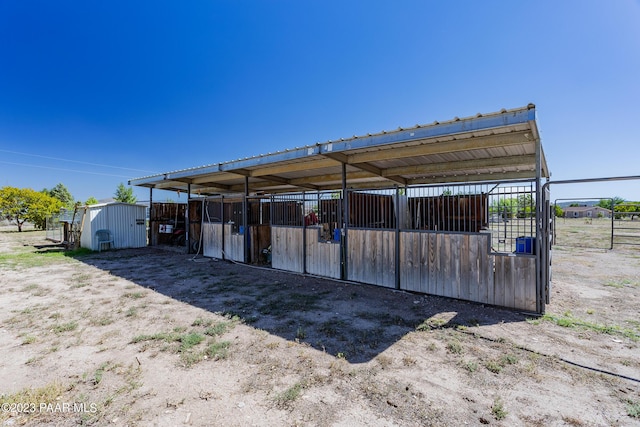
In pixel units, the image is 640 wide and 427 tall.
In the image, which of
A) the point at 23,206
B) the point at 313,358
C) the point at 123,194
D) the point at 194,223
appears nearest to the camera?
the point at 313,358

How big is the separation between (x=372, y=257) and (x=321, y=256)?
1365 mm

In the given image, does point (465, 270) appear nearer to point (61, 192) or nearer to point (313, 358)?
point (313, 358)

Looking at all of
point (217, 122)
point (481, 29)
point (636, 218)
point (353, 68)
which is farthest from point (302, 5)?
point (636, 218)

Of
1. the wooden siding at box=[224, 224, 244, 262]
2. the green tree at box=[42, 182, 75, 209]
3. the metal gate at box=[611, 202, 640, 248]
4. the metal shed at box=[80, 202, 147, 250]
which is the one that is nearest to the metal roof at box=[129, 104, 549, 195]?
the wooden siding at box=[224, 224, 244, 262]

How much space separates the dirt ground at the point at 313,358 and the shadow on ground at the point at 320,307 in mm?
33

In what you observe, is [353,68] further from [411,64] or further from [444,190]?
[444,190]

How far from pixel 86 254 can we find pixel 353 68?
11.8 metres

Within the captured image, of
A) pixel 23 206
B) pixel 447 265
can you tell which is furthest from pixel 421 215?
pixel 23 206

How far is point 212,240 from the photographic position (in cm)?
941

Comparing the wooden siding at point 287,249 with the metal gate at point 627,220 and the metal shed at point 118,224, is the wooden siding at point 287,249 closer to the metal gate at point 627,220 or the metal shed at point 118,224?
the metal shed at point 118,224

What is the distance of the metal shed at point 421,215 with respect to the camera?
401 cm

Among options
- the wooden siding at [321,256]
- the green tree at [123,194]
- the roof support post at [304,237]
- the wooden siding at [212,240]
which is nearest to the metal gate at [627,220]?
the wooden siding at [321,256]

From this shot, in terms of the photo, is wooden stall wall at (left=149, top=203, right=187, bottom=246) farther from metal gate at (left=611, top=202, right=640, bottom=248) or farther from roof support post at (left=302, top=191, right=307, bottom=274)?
metal gate at (left=611, top=202, right=640, bottom=248)

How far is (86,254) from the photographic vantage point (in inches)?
394
